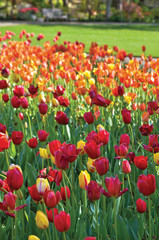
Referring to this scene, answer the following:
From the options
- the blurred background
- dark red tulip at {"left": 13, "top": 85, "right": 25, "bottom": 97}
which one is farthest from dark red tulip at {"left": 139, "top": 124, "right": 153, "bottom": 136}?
the blurred background

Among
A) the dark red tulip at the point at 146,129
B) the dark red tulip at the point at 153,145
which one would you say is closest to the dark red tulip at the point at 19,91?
the dark red tulip at the point at 146,129

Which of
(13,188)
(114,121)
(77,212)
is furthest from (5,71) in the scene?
(13,188)

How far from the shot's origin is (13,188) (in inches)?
61.3

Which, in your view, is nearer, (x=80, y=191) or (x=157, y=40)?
(x=80, y=191)

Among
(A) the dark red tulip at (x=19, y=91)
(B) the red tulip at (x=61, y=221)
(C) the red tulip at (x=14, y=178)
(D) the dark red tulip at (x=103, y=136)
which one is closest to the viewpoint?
(B) the red tulip at (x=61, y=221)

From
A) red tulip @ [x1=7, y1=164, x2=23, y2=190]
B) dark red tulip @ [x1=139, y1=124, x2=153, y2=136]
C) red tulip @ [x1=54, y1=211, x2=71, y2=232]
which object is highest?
red tulip @ [x1=7, y1=164, x2=23, y2=190]

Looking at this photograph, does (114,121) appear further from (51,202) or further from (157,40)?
(157,40)

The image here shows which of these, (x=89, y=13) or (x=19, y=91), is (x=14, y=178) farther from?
(x=89, y=13)

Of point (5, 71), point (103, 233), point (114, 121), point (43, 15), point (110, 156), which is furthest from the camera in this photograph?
point (43, 15)

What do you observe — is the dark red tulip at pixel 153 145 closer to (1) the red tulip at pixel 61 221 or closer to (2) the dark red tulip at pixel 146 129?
(2) the dark red tulip at pixel 146 129

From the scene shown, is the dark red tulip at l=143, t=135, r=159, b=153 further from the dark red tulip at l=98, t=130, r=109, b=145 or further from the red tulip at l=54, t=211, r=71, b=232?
the red tulip at l=54, t=211, r=71, b=232

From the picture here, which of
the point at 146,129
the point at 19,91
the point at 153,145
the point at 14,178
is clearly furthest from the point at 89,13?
the point at 14,178

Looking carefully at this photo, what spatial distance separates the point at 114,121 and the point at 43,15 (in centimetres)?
2809

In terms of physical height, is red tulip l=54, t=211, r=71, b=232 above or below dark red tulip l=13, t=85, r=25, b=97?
below
